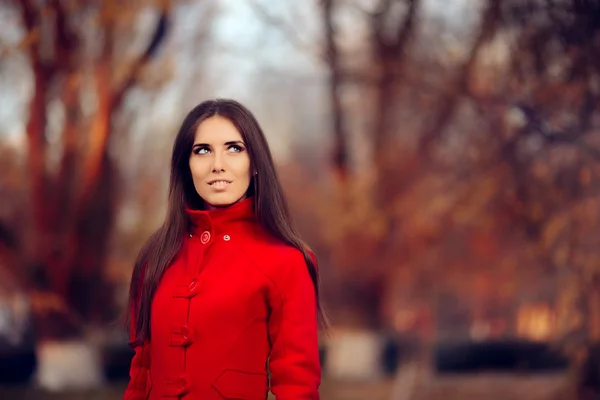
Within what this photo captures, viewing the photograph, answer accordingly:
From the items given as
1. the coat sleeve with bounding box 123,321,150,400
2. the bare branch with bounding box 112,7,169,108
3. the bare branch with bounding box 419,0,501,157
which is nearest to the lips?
the coat sleeve with bounding box 123,321,150,400

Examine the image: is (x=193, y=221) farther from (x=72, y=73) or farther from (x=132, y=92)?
(x=132, y=92)

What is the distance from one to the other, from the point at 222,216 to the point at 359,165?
10610 millimetres

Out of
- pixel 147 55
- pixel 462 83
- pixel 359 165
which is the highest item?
pixel 147 55

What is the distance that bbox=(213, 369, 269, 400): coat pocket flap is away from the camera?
2203 millimetres

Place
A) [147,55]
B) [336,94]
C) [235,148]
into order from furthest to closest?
[336,94]
[147,55]
[235,148]

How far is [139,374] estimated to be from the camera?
2.40 m

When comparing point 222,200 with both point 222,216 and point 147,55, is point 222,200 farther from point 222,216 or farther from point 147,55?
point 147,55

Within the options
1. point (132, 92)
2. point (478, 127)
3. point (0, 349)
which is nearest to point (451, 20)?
point (478, 127)

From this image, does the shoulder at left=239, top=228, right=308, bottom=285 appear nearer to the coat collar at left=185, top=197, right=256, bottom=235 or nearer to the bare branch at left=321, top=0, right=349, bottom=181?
the coat collar at left=185, top=197, right=256, bottom=235

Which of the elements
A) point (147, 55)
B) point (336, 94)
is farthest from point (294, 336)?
point (336, 94)

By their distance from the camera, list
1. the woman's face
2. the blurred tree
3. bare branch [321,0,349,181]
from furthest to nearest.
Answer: bare branch [321,0,349,181] < the blurred tree < the woman's face

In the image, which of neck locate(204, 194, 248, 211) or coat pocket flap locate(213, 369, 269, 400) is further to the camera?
neck locate(204, 194, 248, 211)

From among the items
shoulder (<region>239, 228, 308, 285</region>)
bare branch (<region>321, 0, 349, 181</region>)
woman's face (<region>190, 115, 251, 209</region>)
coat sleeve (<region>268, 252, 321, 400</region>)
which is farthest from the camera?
bare branch (<region>321, 0, 349, 181</region>)

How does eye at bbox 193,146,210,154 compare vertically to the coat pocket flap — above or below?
above
